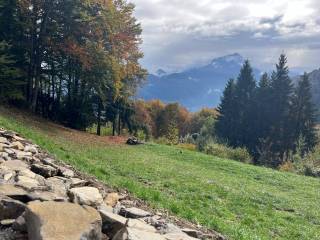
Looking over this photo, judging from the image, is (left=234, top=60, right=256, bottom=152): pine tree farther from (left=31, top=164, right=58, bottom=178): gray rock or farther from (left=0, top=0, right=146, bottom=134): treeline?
(left=31, top=164, right=58, bottom=178): gray rock

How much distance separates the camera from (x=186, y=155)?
33.0m

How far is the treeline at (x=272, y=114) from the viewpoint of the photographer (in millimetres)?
78062

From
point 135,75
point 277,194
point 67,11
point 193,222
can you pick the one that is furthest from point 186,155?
point 193,222

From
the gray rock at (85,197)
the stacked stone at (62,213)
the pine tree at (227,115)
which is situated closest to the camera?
the stacked stone at (62,213)

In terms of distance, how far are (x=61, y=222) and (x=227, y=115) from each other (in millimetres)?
84053

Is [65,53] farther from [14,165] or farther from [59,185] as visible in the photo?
[59,185]

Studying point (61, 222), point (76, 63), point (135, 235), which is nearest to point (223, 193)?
point (135, 235)

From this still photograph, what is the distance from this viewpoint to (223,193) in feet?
Answer: 59.8

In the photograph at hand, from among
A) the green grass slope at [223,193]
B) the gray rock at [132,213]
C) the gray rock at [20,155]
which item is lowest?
the green grass slope at [223,193]

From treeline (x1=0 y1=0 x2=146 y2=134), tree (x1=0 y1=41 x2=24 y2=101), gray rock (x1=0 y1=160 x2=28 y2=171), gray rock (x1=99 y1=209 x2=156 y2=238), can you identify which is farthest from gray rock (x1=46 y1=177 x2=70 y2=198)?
tree (x1=0 y1=41 x2=24 y2=101)

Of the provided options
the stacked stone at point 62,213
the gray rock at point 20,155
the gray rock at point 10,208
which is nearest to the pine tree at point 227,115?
the gray rock at point 20,155

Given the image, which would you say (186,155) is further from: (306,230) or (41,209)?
(41,209)

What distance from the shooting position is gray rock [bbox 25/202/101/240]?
6.11 metres

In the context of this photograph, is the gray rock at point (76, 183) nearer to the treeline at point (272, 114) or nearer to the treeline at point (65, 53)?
the treeline at point (65, 53)
